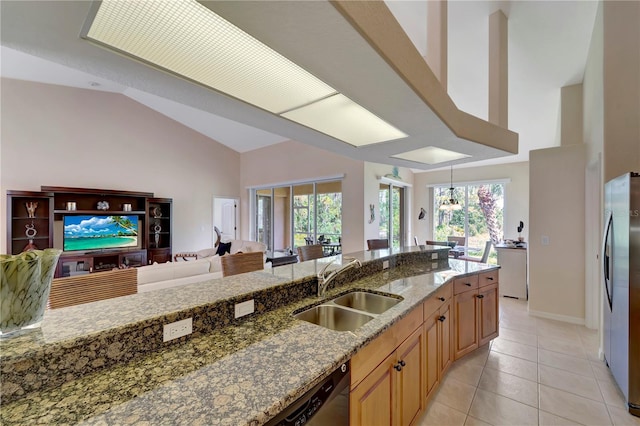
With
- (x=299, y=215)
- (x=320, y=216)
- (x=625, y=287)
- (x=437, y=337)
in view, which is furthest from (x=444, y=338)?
(x=299, y=215)

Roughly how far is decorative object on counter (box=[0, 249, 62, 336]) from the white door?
7.32 metres

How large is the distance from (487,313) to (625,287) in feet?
3.37

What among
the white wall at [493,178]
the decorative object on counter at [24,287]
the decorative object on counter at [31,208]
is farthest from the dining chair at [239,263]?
the white wall at [493,178]

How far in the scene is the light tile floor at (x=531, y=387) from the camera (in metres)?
1.88

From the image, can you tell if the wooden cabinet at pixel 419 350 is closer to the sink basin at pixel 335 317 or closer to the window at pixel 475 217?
the sink basin at pixel 335 317

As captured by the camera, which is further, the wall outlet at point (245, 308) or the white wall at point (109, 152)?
the white wall at point (109, 152)

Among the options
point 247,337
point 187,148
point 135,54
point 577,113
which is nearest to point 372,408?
point 247,337

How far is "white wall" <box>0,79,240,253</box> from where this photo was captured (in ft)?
16.9

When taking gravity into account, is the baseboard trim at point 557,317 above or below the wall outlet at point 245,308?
below

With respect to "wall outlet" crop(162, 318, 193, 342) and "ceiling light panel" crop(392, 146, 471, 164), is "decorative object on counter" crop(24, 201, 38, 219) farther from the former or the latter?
"ceiling light panel" crop(392, 146, 471, 164)

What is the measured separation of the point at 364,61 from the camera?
1248 mm

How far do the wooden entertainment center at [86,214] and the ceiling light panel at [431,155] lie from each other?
19.7 feet

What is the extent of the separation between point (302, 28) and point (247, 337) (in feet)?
4.33

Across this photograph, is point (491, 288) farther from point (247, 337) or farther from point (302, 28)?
point (302, 28)
